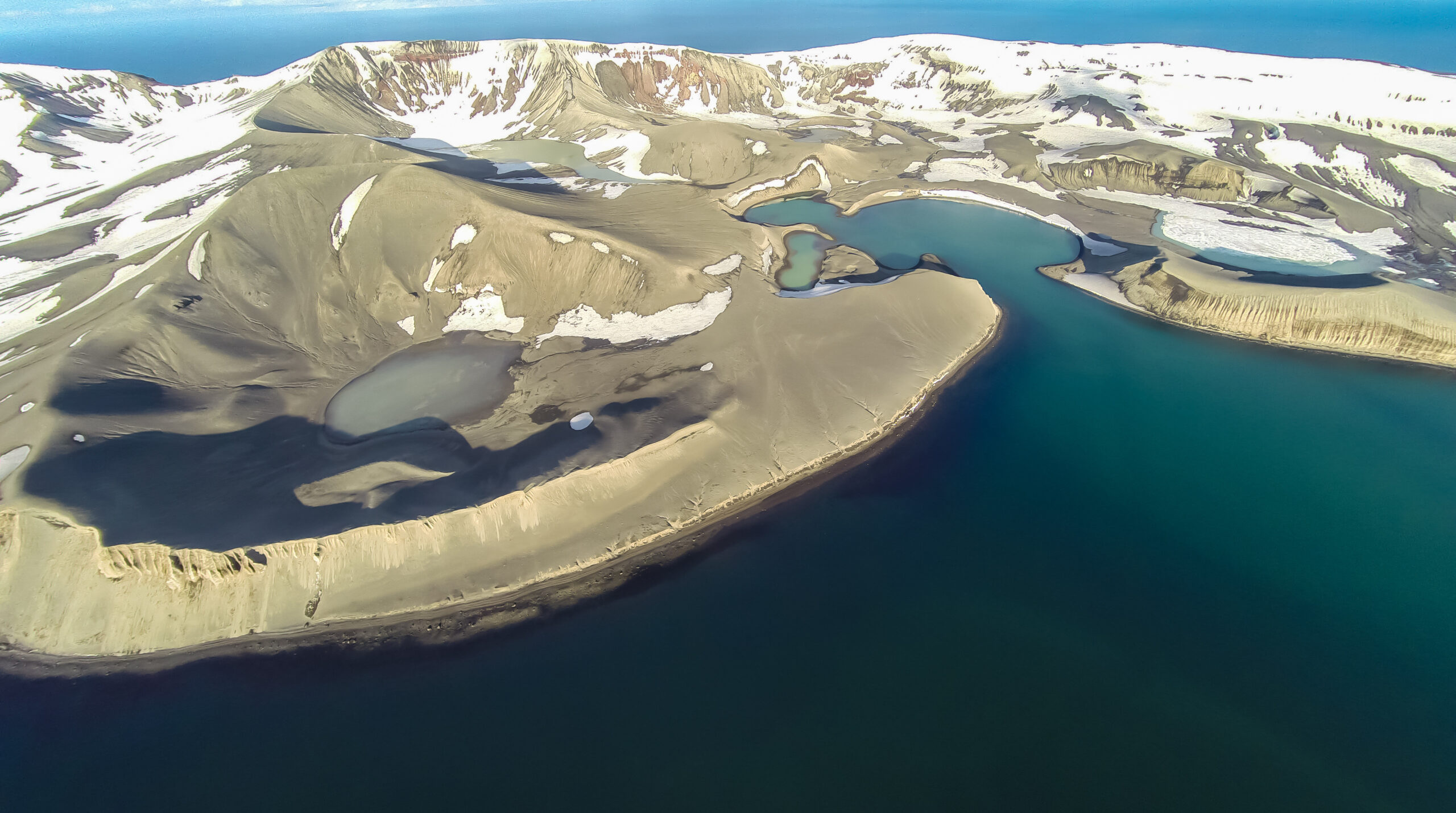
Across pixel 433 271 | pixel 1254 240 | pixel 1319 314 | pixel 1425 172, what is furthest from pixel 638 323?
pixel 1425 172

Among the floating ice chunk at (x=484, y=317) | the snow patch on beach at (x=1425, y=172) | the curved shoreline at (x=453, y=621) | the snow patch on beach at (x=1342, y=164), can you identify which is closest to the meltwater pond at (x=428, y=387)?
the floating ice chunk at (x=484, y=317)

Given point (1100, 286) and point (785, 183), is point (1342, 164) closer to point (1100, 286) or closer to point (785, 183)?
point (1100, 286)

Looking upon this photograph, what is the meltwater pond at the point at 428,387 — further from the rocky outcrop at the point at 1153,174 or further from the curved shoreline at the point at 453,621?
the rocky outcrop at the point at 1153,174

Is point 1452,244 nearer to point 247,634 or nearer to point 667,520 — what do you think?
point 667,520

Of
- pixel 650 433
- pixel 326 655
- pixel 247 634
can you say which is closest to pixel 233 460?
pixel 247 634

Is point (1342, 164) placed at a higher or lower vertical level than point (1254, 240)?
higher

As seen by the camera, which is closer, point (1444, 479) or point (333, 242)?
point (1444, 479)
